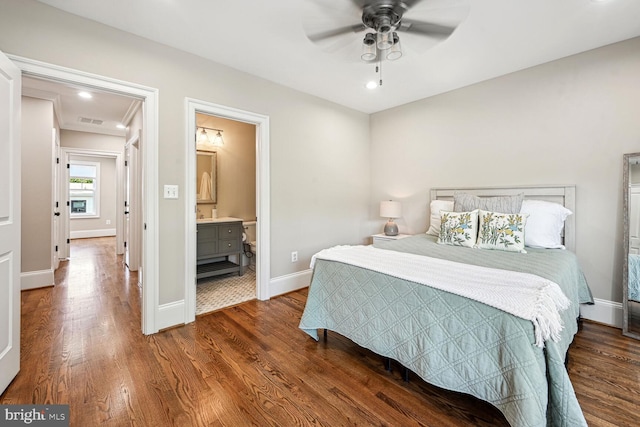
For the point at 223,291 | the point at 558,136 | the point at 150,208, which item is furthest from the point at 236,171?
the point at 558,136

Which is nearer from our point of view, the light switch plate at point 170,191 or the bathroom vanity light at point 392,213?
the light switch plate at point 170,191

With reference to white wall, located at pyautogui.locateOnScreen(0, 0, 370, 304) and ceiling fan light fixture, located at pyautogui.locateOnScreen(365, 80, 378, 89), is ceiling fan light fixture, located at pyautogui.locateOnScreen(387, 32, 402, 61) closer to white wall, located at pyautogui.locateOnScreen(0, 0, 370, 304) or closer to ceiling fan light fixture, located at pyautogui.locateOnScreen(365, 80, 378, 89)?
ceiling fan light fixture, located at pyautogui.locateOnScreen(365, 80, 378, 89)

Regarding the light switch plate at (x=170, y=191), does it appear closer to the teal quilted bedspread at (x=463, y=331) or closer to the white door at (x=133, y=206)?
the teal quilted bedspread at (x=463, y=331)

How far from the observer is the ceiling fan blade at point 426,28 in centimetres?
166

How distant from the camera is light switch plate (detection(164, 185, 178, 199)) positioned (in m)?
2.51

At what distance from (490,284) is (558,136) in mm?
2221

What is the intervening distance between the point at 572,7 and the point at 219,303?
4.01 m

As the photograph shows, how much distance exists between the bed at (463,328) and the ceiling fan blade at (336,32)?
157 cm

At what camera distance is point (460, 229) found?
8.75ft

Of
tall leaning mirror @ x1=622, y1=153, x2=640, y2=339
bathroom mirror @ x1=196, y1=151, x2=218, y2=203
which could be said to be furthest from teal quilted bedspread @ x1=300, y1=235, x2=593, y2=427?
bathroom mirror @ x1=196, y1=151, x2=218, y2=203

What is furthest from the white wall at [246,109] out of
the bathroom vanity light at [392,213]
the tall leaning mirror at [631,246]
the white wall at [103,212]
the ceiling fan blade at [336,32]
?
the white wall at [103,212]

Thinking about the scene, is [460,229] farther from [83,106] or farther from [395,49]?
[83,106]

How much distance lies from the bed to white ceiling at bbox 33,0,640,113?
1.59 m

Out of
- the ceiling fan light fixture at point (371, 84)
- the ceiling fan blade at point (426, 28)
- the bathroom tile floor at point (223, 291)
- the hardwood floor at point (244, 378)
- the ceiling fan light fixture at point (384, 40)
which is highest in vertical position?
the ceiling fan light fixture at point (371, 84)
